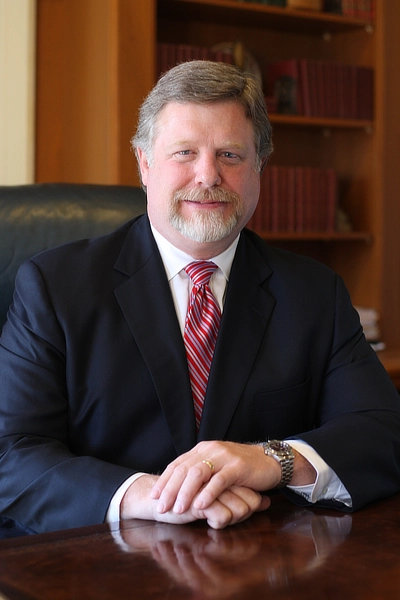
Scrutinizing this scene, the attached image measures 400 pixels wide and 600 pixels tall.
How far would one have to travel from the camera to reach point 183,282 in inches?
63.4

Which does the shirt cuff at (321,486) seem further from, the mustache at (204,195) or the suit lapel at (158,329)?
the mustache at (204,195)

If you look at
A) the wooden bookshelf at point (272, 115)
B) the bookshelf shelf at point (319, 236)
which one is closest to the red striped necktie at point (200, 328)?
the wooden bookshelf at point (272, 115)

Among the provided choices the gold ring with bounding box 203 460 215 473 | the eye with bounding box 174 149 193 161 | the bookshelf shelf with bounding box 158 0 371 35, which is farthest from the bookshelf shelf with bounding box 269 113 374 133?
the gold ring with bounding box 203 460 215 473

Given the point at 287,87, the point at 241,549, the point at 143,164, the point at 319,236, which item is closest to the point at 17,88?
the point at 287,87

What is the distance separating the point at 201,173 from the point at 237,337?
33 centimetres

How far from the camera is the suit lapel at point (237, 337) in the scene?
1.48 m

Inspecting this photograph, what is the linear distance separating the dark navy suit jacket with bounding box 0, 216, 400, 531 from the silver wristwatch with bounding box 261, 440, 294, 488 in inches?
2.5

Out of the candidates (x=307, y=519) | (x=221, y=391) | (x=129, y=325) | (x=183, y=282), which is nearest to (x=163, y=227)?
(x=183, y=282)

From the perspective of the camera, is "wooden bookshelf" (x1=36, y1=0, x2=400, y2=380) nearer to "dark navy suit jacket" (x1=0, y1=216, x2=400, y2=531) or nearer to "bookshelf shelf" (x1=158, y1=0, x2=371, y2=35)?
"bookshelf shelf" (x1=158, y1=0, x2=371, y2=35)

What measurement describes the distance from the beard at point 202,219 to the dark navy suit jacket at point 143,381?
0.09 meters

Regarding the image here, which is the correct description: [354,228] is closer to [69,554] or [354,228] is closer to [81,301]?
[81,301]

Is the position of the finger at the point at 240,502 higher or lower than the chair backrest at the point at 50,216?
lower

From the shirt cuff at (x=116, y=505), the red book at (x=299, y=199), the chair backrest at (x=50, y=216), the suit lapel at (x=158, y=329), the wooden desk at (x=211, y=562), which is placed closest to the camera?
the wooden desk at (x=211, y=562)

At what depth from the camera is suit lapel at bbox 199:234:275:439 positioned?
148 centimetres
